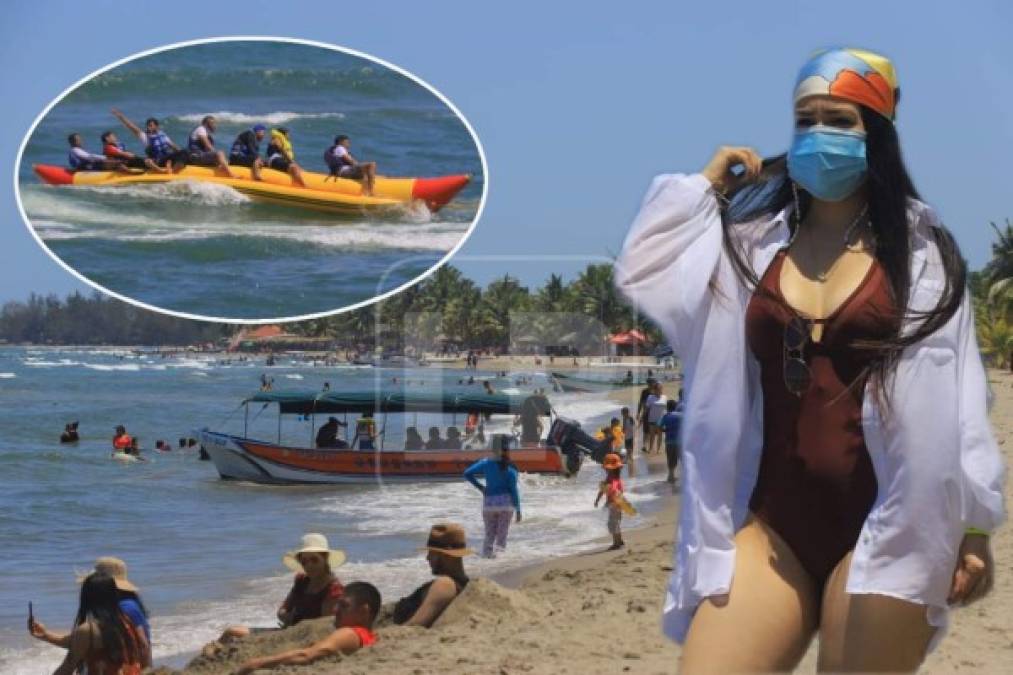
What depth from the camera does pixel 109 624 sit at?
652 cm

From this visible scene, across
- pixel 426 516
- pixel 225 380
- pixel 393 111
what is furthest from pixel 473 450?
pixel 225 380

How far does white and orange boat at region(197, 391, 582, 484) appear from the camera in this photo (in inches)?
877

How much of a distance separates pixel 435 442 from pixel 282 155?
32.2 ft

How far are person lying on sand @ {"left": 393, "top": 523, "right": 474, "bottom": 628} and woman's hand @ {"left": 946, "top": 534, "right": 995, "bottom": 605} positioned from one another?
5314mm

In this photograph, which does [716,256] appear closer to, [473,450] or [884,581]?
[884,581]

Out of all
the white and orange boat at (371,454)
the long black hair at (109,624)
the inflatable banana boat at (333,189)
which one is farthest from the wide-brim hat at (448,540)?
the white and orange boat at (371,454)

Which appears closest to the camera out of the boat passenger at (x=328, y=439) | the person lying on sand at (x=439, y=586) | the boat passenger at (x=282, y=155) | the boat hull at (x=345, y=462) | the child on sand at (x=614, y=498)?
the person lying on sand at (x=439, y=586)

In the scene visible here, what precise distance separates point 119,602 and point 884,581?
491 cm

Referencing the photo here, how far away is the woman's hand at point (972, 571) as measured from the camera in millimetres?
2420

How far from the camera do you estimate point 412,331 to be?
199 ft

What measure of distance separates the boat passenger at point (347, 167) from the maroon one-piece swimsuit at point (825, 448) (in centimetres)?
1147

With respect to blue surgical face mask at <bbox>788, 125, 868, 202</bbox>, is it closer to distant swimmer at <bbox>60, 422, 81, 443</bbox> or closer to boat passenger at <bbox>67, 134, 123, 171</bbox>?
boat passenger at <bbox>67, 134, 123, 171</bbox>

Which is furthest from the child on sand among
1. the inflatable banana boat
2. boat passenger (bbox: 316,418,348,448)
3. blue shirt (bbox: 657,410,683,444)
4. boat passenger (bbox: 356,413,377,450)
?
boat passenger (bbox: 316,418,348,448)

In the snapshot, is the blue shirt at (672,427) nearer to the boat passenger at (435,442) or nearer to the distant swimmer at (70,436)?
the boat passenger at (435,442)
